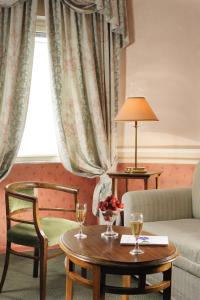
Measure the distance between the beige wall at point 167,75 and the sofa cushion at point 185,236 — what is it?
1080 mm

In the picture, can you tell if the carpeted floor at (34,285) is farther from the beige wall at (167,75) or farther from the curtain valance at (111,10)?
the curtain valance at (111,10)

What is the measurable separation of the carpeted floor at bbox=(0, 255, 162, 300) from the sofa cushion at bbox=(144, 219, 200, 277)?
1.47ft

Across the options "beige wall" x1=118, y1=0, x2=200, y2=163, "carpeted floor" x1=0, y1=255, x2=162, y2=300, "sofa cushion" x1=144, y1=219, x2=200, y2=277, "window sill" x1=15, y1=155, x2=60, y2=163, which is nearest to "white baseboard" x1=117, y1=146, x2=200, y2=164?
"beige wall" x1=118, y1=0, x2=200, y2=163

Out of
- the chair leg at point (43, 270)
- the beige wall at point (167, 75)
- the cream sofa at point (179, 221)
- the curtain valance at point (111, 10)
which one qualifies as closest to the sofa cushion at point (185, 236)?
the cream sofa at point (179, 221)

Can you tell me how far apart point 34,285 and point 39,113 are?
5.37 ft

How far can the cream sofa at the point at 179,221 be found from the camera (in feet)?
8.84

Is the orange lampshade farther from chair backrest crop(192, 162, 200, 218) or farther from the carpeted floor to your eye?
the carpeted floor

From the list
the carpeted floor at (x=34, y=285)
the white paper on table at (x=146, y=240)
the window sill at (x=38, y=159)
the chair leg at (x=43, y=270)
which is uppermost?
the window sill at (x=38, y=159)

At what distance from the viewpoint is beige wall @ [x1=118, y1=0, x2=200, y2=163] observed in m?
4.17

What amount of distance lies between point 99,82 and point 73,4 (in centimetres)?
74

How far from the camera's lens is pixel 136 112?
384cm

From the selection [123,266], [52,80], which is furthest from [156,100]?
[123,266]

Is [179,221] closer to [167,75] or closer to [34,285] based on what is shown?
[34,285]

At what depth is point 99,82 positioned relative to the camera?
4.32m
